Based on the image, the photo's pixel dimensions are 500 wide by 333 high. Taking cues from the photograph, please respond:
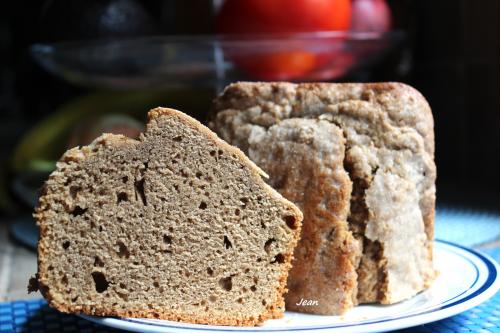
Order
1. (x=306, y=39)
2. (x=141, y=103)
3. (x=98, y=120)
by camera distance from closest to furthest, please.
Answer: (x=306, y=39), (x=98, y=120), (x=141, y=103)

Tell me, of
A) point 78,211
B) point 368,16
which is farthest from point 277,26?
point 78,211

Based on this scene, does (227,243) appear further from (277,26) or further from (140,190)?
(277,26)

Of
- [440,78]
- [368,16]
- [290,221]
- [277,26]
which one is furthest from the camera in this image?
[440,78]

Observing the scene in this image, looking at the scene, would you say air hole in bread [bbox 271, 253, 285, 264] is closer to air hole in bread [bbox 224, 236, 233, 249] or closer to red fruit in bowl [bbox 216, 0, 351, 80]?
air hole in bread [bbox 224, 236, 233, 249]

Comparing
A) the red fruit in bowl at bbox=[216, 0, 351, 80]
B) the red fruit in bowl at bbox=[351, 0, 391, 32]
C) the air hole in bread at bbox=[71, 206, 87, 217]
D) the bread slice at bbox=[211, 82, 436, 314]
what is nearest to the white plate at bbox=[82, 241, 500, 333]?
the bread slice at bbox=[211, 82, 436, 314]

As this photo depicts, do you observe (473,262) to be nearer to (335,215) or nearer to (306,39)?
(335,215)

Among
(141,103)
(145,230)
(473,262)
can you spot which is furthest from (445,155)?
(145,230)
